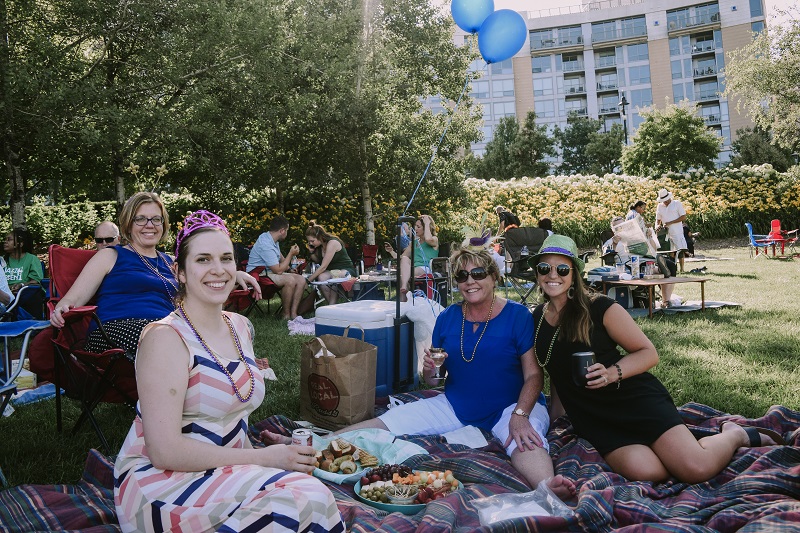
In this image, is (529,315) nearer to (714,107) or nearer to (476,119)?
(476,119)

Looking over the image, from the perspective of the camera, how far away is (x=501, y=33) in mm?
6867

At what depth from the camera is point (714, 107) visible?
51.5 meters

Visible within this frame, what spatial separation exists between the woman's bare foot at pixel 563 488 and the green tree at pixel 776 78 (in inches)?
909

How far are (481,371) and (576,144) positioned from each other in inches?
1619

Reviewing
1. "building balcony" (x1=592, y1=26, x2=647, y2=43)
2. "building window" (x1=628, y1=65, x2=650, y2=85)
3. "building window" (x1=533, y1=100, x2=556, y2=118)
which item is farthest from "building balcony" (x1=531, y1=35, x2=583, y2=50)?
"building window" (x1=628, y1=65, x2=650, y2=85)

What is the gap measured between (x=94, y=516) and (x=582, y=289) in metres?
2.47

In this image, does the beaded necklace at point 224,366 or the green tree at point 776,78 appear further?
the green tree at point 776,78

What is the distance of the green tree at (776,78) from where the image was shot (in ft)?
68.9

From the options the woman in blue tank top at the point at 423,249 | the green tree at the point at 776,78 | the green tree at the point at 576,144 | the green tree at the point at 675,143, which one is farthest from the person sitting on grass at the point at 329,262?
the green tree at the point at 576,144

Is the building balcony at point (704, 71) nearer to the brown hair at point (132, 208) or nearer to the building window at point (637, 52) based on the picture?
the building window at point (637, 52)

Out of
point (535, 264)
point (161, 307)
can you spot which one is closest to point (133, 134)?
point (161, 307)

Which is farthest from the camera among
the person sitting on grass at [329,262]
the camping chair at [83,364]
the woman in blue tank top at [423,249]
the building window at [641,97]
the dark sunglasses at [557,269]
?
the building window at [641,97]

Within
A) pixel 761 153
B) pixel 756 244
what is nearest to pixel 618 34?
pixel 761 153

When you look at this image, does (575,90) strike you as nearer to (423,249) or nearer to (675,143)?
(675,143)
